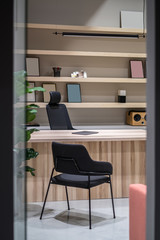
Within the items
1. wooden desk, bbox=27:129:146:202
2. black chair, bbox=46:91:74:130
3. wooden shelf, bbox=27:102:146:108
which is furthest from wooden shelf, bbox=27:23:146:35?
wooden desk, bbox=27:129:146:202

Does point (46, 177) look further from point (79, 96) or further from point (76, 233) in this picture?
point (79, 96)

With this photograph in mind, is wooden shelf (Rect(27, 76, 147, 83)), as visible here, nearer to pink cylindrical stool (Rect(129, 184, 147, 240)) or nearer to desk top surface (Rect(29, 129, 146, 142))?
desk top surface (Rect(29, 129, 146, 142))

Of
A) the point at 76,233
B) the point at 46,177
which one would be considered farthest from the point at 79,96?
the point at 76,233

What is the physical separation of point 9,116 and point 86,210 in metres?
2.60

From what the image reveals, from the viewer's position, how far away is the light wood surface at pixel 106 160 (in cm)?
438

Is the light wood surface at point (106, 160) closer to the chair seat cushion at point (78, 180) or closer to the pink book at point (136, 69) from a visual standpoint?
the chair seat cushion at point (78, 180)

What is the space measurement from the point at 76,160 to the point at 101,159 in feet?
3.41

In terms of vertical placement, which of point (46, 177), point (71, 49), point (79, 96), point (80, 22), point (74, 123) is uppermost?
point (80, 22)

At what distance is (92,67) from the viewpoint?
714cm

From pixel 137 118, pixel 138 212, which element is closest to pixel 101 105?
pixel 137 118

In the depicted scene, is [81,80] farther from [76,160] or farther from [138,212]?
[138,212]

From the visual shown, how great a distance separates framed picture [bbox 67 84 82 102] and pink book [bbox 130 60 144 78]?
108cm

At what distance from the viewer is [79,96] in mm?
6895

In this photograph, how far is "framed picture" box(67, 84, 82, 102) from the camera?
685cm
